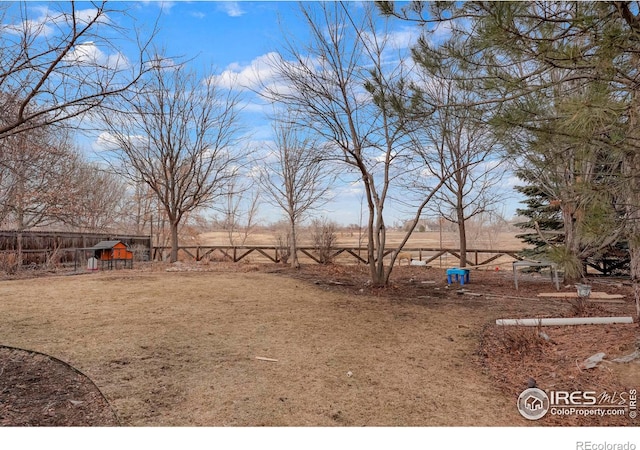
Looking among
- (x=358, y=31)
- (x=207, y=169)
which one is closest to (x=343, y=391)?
(x=358, y=31)

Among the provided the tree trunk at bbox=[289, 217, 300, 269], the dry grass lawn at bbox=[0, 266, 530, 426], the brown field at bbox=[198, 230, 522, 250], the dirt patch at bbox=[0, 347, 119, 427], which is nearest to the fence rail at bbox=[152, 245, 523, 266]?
→ the brown field at bbox=[198, 230, 522, 250]

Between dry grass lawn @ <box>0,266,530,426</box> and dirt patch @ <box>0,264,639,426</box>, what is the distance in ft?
0.04

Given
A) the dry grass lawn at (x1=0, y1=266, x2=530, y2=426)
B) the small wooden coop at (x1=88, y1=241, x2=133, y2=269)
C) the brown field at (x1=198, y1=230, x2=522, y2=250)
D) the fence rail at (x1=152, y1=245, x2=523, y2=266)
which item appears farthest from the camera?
the brown field at (x1=198, y1=230, x2=522, y2=250)

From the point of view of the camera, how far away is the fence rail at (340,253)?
10.7 metres

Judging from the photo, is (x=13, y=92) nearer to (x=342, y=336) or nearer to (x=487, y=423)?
(x=342, y=336)

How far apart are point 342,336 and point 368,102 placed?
13.6 feet

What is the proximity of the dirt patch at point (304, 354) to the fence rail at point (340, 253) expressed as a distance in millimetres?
4679

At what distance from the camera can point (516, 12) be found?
2.21 metres

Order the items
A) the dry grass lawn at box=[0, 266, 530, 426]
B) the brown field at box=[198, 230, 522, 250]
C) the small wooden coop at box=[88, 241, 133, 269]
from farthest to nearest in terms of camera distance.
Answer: the brown field at box=[198, 230, 522, 250]
the small wooden coop at box=[88, 241, 133, 269]
the dry grass lawn at box=[0, 266, 530, 426]

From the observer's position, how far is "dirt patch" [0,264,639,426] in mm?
2162

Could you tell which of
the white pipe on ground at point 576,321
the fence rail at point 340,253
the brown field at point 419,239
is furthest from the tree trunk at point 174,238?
the white pipe on ground at point 576,321

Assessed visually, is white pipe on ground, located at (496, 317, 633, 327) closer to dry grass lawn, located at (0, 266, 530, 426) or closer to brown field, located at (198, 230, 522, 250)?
dry grass lawn, located at (0, 266, 530, 426)

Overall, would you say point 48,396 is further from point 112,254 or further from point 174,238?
point 174,238
